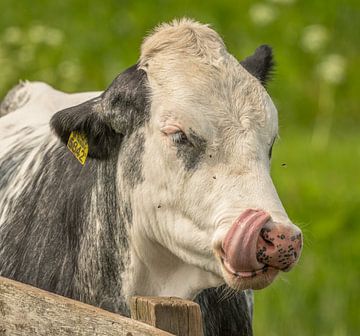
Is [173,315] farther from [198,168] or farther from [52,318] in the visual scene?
[198,168]

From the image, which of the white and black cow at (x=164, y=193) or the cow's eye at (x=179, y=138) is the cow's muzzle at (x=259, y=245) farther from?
the cow's eye at (x=179, y=138)

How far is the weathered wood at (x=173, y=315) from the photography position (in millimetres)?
5605

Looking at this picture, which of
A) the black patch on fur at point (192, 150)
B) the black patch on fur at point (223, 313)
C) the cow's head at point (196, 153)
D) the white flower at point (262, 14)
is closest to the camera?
the cow's head at point (196, 153)

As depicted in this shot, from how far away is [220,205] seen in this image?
648 centimetres

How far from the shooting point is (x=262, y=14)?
17.9 m

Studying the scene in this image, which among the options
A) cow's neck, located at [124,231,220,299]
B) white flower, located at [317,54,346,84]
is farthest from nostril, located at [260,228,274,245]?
white flower, located at [317,54,346,84]

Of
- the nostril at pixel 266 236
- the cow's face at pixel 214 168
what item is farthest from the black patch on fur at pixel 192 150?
the nostril at pixel 266 236

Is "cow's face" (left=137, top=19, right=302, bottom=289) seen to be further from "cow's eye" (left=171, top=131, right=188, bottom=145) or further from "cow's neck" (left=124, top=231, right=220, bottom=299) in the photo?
"cow's neck" (left=124, top=231, right=220, bottom=299)

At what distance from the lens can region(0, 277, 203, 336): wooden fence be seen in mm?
5605

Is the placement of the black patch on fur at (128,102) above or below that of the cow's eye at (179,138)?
above

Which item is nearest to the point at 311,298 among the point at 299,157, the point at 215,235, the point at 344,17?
the point at 299,157

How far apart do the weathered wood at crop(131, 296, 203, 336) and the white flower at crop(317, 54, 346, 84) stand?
11.7 metres

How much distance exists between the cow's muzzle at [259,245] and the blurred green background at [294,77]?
5.24 meters

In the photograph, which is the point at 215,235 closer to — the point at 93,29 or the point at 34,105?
the point at 34,105
